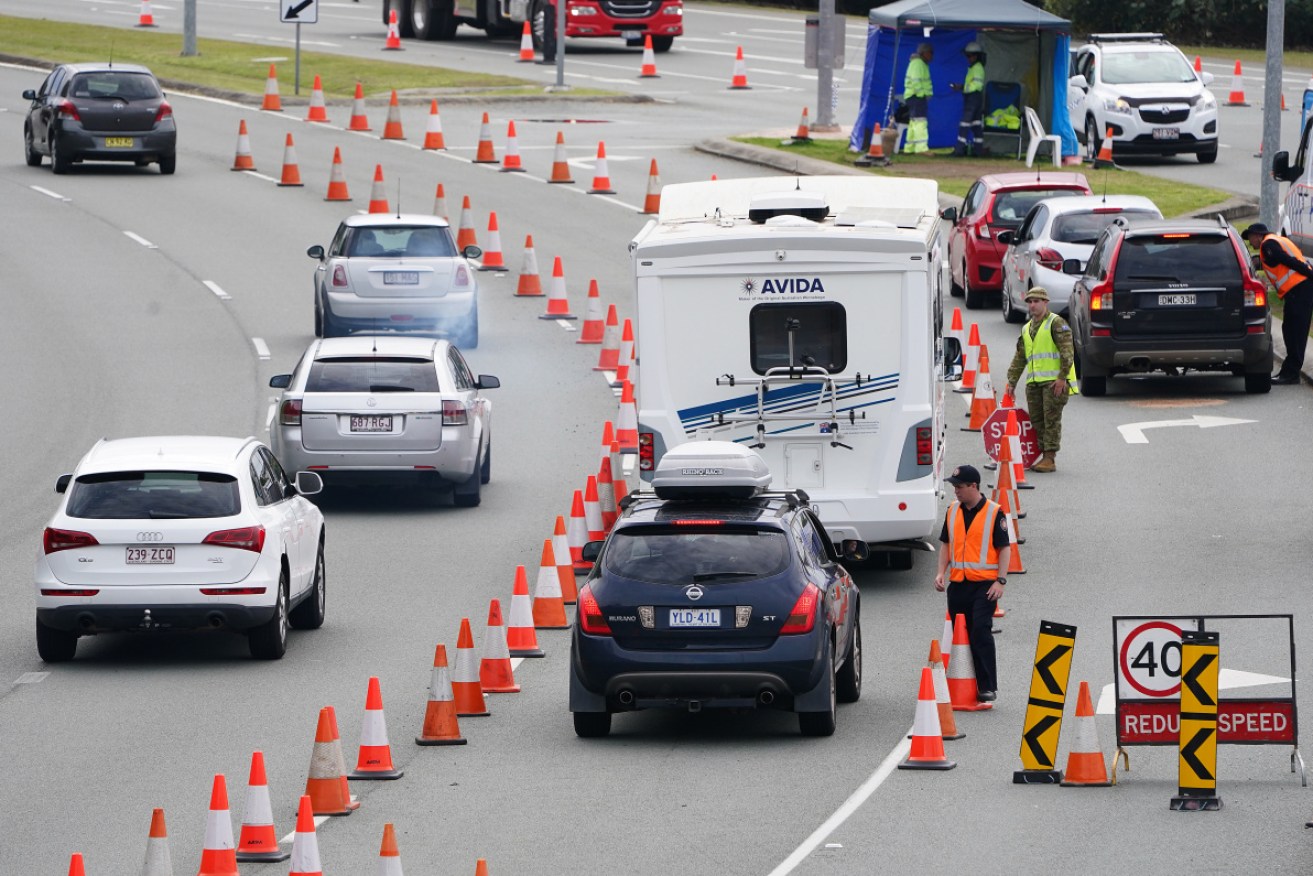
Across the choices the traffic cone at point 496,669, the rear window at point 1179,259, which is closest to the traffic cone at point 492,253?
the rear window at point 1179,259

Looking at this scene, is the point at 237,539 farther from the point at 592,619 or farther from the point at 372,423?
the point at 372,423

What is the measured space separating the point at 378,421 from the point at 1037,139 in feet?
68.8

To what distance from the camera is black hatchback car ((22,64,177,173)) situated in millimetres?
40938

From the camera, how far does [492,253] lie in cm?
3547

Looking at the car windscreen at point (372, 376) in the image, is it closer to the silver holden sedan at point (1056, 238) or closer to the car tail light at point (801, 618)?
the car tail light at point (801, 618)

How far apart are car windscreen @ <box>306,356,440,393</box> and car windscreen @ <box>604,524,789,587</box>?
27.1 feet

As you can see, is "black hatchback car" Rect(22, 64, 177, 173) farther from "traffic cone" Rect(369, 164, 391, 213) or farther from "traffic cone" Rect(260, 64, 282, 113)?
"traffic cone" Rect(260, 64, 282, 113)

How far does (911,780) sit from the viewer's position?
550 inches

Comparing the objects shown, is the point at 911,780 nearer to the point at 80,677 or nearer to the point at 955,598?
the point at 955,598

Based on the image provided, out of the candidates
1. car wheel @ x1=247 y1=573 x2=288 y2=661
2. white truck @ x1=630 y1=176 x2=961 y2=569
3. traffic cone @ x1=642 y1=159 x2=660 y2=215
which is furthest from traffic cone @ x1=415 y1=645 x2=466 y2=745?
traffic cone @ x1=642 y1=159 x2=660 y2=215

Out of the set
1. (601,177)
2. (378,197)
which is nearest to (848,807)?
(378,197)

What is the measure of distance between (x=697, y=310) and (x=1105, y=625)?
3.89 m

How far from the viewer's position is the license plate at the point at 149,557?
1694 centimetres

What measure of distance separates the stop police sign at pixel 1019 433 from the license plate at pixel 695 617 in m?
7.32
